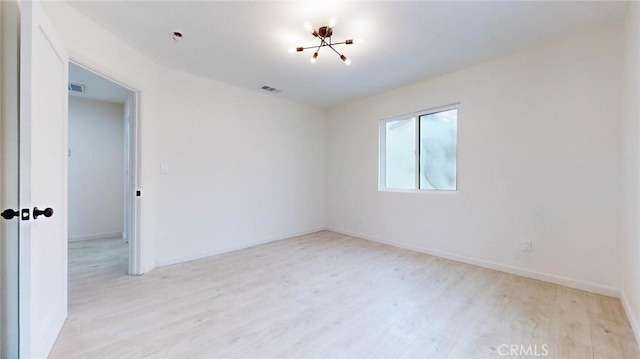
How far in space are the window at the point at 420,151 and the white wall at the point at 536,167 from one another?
0.56ft

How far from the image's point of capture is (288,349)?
66.6 inches

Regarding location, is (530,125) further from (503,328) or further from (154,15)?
(154,15)

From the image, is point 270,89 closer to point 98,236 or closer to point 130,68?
point 130,68

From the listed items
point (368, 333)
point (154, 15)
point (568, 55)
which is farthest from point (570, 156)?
point (154, 15)

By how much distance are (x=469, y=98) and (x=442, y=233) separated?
1771 mm

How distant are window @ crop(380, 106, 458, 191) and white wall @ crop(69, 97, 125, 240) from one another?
476cm

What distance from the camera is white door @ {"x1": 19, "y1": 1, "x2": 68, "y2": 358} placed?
1.35 meters

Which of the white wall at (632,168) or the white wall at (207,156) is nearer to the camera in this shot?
the white wall at (632,168)

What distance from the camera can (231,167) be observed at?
3.98 meters

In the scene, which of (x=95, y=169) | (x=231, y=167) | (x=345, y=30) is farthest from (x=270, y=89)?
(x=95, y=169)

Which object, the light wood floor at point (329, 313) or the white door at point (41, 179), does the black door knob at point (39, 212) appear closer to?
the white door at point (41, 179)

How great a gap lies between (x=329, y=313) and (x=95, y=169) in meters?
4.93

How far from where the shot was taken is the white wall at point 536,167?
8.04 feet

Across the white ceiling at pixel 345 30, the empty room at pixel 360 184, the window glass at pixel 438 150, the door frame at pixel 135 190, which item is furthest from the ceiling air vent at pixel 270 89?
the window glass at pixel 438 150
